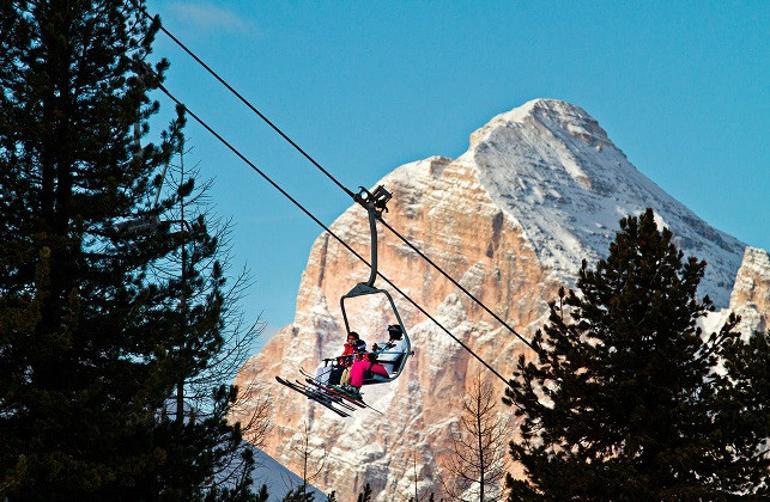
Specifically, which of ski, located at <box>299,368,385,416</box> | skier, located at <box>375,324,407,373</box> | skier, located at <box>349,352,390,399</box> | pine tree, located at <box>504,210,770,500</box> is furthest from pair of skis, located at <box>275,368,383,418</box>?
pine tree, located at <box>504,210,770,500</box>

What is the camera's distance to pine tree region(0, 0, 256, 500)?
56.5 feet

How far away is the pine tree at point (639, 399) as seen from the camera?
22.7 metres

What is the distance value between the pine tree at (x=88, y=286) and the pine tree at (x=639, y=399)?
6.51 meters

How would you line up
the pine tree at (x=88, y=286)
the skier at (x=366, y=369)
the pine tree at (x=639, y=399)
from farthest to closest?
the pine tree at (x=639, y=399)
the skier at (x=366, y=369)
the pine tree at (x=88, y=286)

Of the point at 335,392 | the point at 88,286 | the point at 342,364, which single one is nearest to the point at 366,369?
the point at 342,364

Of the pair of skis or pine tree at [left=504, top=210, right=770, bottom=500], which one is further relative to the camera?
pine tree at [left=504, top=210, right=770, bottom=500]

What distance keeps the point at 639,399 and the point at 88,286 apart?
9939mm

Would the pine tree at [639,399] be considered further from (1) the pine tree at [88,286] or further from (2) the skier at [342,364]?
(1) the pine tree at [88,286]

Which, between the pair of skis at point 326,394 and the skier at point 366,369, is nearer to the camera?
the pair of skis at point 326,394

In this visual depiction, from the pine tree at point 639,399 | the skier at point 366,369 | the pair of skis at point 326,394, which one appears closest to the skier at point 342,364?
the skier at point 366,369

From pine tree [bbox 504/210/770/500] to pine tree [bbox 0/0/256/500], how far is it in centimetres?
651

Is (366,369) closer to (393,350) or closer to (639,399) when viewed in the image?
(393,350)

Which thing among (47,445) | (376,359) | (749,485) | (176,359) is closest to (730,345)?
(749,485)

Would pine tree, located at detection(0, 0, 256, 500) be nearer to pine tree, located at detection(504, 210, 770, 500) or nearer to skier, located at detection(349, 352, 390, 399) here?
skier, located at detection(349, 352, 390, 399)
